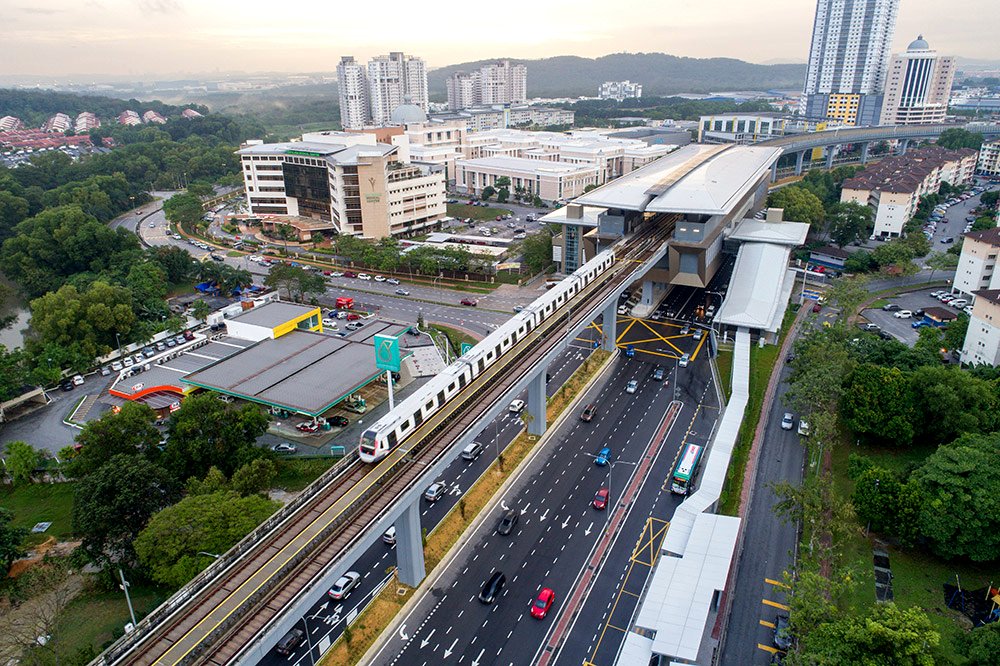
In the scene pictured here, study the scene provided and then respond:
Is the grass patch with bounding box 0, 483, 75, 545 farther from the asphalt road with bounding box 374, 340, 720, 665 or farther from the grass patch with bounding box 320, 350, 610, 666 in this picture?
the asphalt road with bounding box 374, 340, 720, 665

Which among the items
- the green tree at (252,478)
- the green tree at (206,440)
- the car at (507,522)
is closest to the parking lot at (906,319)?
the car at (507,522)

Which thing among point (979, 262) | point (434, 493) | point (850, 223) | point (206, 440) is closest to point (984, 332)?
point (979, 262)

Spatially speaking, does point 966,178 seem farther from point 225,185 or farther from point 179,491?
point 225,185

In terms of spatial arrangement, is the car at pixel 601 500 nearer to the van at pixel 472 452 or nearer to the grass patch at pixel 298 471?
the van at pixel 472 452

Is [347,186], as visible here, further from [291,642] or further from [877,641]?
[877,641]

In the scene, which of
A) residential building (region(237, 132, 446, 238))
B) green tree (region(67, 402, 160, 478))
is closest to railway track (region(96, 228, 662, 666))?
green tree (region(67, 402, 160, 478))
